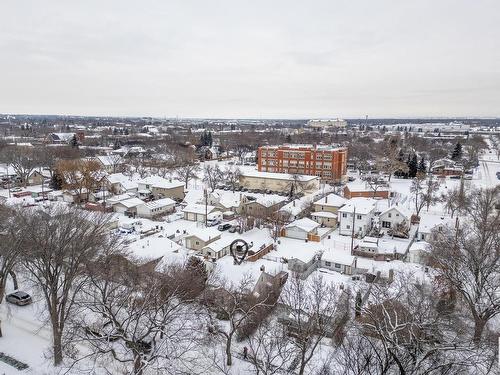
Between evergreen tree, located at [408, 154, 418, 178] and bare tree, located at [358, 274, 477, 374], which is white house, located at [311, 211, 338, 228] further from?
evergreen tree, located at [408, 154, 418, 178]

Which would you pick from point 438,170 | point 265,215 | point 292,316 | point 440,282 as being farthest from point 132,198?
point 438,170

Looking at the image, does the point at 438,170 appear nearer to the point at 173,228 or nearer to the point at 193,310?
the point at 173,228

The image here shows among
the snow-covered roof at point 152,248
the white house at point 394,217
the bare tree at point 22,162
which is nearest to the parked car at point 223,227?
the snow-covered roof at point 152,248

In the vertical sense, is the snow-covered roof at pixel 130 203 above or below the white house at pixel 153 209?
above

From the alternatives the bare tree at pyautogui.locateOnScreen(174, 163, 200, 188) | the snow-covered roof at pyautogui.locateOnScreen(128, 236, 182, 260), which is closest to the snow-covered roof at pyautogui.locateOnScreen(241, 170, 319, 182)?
the bare tree at pyautogui.locateOnScreen(174, 163, 200, 188)

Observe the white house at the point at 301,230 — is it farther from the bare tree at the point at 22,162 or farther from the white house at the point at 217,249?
the bare tree at the point at 22,162
